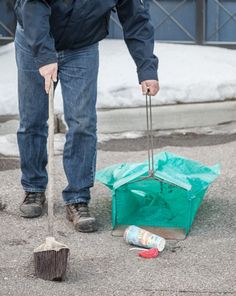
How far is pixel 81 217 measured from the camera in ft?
15.3

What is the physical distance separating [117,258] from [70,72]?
102cm

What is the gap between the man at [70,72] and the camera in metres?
4.25

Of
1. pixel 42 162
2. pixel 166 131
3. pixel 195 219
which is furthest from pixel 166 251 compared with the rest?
pixel 166 131

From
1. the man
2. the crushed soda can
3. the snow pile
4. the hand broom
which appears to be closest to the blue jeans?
the man

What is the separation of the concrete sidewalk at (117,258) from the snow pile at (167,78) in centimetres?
152

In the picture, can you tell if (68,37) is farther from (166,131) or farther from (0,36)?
(0,36)

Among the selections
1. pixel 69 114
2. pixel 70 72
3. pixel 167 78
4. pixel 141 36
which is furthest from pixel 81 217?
pixel 167 78

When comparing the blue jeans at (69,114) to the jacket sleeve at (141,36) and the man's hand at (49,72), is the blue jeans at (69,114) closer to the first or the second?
the jacket sleeve at (141,36)

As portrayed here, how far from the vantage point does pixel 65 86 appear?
460 cm

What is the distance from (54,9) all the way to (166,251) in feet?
4.43

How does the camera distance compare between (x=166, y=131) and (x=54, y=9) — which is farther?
(x=166, y=131)

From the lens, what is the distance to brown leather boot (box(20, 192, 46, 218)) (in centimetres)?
487

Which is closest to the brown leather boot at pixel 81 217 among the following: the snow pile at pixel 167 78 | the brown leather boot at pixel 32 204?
the brown leather boot at pixel 32 204

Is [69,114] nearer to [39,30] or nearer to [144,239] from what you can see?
[39,30]
